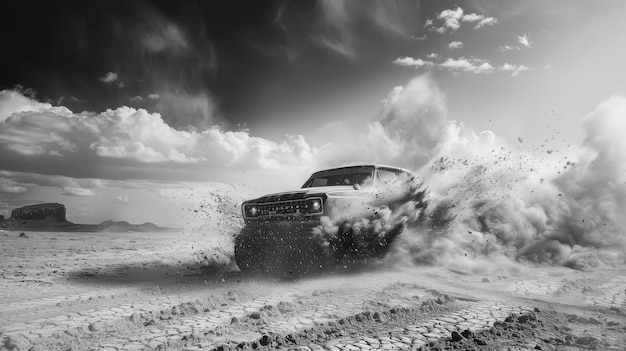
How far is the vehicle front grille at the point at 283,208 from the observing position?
582cm

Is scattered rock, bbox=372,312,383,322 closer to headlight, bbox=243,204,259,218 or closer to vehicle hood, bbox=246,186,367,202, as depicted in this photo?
vehicle hood, bbox=246,186,367,202

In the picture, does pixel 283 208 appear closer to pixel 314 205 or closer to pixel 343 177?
pixel 314 205

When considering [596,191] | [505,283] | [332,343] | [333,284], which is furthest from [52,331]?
[596,191]

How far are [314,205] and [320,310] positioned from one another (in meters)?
1.99

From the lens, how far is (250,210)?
6531 mm

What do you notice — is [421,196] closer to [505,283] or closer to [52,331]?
[505,283]

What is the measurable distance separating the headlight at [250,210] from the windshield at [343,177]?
4.31 ft

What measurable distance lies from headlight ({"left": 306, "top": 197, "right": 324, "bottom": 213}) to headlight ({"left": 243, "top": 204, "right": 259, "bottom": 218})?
1.12m

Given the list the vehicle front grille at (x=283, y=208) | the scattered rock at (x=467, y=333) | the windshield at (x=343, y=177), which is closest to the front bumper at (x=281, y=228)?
the vehicle front grille at (x=283, y=208)

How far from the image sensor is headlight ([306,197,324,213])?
5.68 m

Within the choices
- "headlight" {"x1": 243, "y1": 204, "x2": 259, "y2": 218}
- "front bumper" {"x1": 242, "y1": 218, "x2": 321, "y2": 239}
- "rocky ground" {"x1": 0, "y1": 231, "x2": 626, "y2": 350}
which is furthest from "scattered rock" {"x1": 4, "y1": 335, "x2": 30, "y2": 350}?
"headlight" {"x1": 243, "y1": 204, "x2": 259, "y2": 218}

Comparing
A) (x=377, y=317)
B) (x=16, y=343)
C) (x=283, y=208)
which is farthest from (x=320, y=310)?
(x=16, y=343)

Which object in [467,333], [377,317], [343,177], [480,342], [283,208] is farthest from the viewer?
[343,177]

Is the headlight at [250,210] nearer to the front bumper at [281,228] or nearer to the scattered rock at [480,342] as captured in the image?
the front bumper at [281,228]
